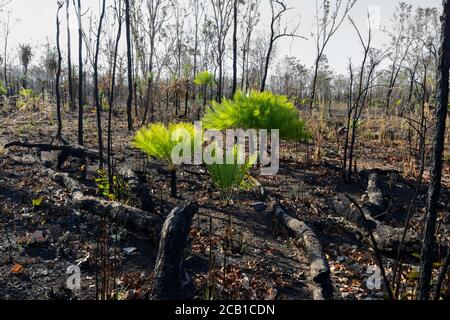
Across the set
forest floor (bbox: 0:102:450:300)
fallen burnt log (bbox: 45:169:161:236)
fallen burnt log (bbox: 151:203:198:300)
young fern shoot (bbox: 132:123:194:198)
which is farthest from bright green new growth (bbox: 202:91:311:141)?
fallen burnt log (bbox: 151:203:198:300)

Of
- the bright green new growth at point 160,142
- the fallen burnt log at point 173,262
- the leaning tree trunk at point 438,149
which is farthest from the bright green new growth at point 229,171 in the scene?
the leaning tree trunk at point 438,149

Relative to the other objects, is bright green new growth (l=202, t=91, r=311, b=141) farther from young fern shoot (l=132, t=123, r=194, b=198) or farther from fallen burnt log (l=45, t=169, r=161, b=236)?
fallen burnt log (l=45, t=169, r=161, b=236)

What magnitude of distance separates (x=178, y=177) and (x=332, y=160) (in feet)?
11.1

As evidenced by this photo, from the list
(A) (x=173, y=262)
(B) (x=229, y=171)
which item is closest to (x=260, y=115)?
(B) (x=229, y=171)

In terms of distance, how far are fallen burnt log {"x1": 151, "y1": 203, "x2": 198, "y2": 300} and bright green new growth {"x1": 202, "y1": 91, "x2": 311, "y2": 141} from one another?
4.09 m

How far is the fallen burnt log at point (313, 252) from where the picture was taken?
116 inches

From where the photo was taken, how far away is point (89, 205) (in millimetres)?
4184

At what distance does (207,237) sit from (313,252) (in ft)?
3.90

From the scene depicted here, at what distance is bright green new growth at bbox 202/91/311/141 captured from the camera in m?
6.64

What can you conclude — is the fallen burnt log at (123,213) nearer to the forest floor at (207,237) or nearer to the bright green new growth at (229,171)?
the forest floor at (207,237)

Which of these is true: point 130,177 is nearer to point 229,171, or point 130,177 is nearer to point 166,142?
point 166,142

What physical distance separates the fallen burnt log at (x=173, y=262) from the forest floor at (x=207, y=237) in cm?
23

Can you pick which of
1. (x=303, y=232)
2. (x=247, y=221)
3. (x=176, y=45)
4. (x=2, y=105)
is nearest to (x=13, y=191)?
(x=247, y=221)

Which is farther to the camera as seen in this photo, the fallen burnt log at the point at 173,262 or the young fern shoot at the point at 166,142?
the young fern shoot at the point at 166,142
